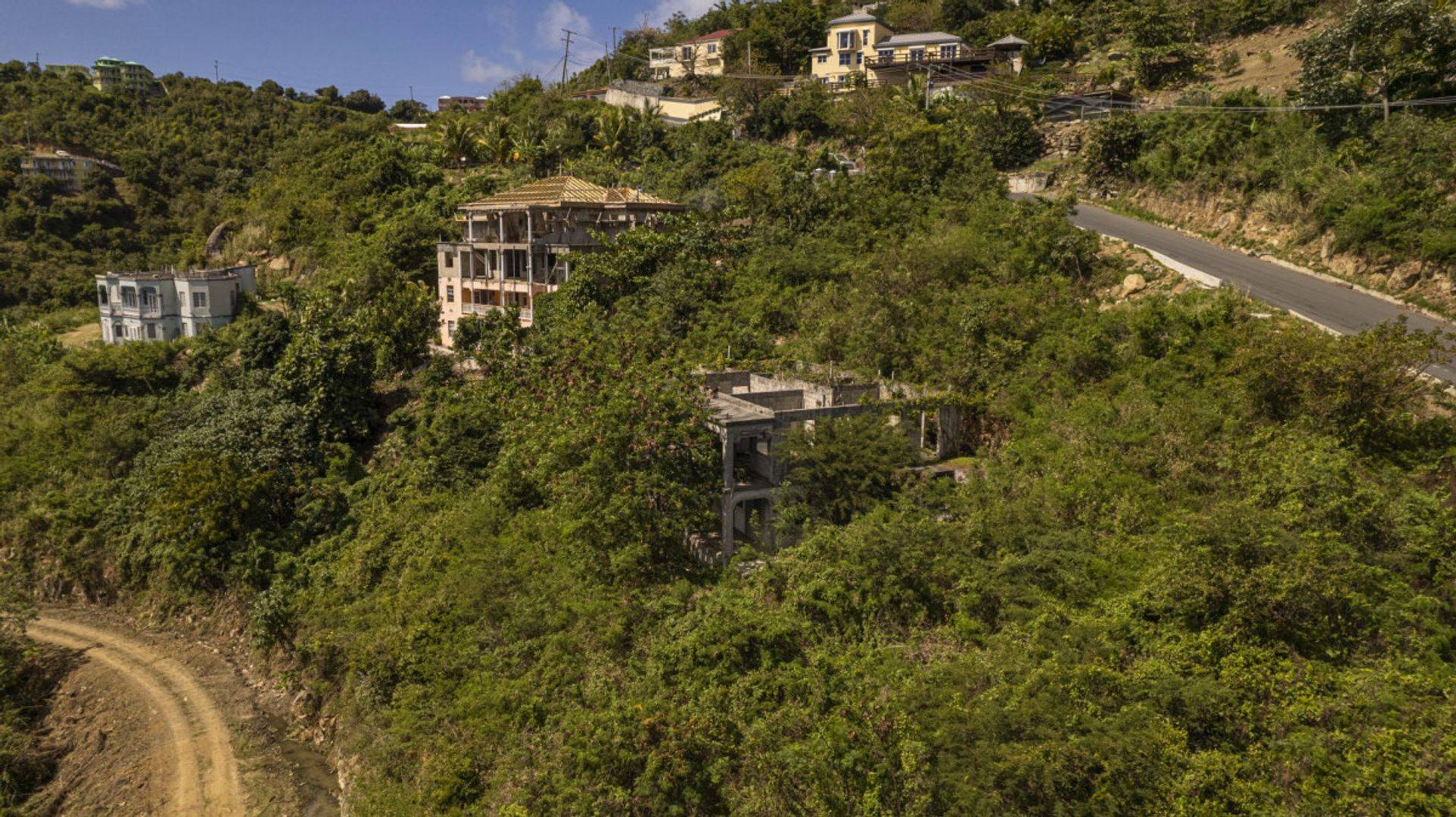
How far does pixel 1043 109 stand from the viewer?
3809 cm

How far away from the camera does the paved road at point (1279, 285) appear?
1825 cm

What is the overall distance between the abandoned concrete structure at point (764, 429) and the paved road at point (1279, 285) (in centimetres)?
817

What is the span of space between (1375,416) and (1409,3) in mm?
15778

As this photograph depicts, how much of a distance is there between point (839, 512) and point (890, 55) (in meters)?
41.2

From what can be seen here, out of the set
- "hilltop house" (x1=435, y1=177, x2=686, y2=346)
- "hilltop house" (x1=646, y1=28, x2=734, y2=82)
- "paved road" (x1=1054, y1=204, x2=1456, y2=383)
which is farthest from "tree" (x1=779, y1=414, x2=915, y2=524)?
"hilltop house" (x1=646, y1=28, x2=734, y2=82)

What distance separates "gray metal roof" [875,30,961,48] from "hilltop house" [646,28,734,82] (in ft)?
47.4

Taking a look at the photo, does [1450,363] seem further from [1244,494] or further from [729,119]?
[729,119]

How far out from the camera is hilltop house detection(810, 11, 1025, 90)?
47.4 m

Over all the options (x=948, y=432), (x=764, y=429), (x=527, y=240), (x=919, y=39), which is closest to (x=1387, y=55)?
(x=948, y=432)

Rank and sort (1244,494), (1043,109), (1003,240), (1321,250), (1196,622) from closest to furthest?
1. (1196,622)
2. (1244,494)
3. (1321,250)
4. (1003,240)
5. (1043,109)

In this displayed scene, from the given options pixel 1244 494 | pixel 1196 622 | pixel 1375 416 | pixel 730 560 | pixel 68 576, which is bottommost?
pixel 68 576

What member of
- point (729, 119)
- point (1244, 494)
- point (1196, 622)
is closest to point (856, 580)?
point (1196, 622)

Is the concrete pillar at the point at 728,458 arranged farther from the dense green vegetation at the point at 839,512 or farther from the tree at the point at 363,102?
the tree at the point at 363,102

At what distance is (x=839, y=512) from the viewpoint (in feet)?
60.6
